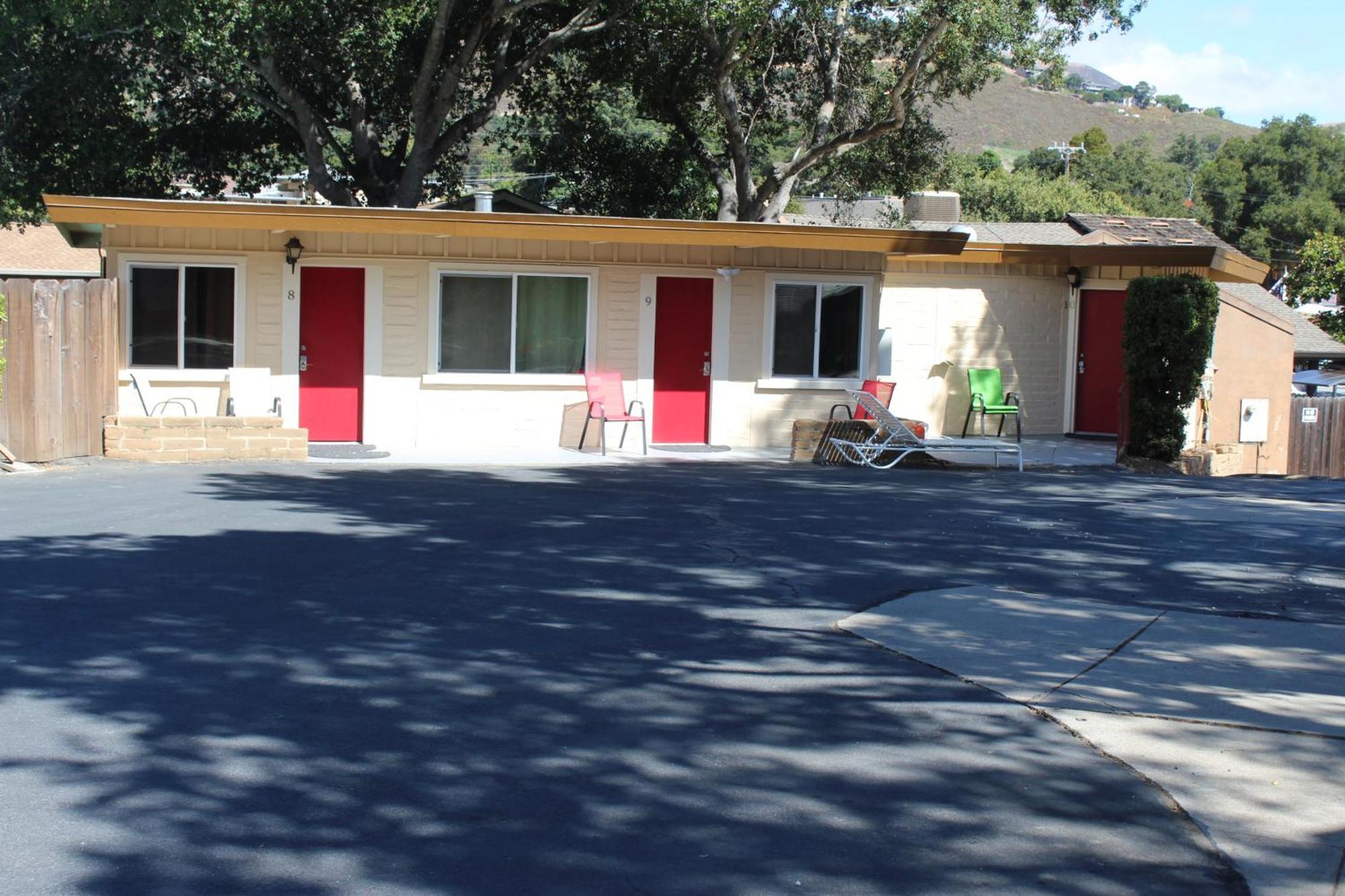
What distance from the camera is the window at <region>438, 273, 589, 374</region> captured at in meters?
17.2

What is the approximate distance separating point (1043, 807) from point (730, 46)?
19.2m

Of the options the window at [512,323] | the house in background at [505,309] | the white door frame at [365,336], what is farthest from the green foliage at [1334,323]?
the white door frame at [365,336]

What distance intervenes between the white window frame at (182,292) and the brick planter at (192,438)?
1.48 metres

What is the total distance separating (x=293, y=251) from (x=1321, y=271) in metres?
26.2

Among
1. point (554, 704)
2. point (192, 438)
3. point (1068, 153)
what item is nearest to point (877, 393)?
point (192, 438)

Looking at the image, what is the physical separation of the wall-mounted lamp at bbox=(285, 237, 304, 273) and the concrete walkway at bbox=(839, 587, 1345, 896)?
34.6ft

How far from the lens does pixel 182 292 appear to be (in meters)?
16.5

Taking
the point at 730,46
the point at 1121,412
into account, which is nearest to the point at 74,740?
the point at 1121,412

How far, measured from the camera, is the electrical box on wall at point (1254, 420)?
21.3 metres

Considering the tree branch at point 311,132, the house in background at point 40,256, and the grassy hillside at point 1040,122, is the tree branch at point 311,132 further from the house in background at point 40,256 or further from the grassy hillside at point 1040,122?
the grassy hillside at point 1040,122

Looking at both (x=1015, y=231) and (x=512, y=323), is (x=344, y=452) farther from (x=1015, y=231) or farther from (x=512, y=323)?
(x=1015, y=231)

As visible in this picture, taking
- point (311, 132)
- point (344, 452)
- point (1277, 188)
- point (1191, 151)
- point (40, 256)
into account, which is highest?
point (1191, 151)

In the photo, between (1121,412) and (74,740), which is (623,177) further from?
(74,740)

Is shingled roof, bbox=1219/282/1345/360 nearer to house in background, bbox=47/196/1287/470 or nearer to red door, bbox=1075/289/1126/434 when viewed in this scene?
red door, bbox=1075/289/1126/434
